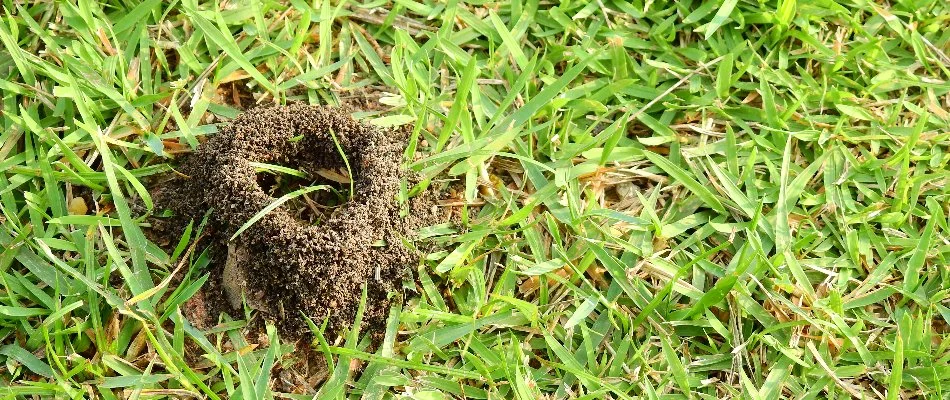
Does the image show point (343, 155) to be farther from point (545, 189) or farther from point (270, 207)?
point (545, 189)

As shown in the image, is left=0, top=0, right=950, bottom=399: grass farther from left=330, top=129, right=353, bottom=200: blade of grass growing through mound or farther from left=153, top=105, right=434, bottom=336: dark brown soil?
left=330, top=129, right=353, bottom=200: blade of grass growing through mound

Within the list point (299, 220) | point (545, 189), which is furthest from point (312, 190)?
point (545, 189)

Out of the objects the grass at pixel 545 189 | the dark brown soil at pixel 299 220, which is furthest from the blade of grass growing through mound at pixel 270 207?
the grass at pixel 545 189

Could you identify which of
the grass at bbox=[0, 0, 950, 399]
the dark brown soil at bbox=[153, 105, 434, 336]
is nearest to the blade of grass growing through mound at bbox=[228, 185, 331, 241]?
the dark brown soil at bbox=[153, 105, 434, 336]

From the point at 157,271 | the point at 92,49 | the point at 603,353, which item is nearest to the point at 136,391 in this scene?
the point at 157,271

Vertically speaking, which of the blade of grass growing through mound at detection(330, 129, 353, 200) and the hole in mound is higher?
the blade of grass growing through mound at detection(330, 129, 353, 200)
